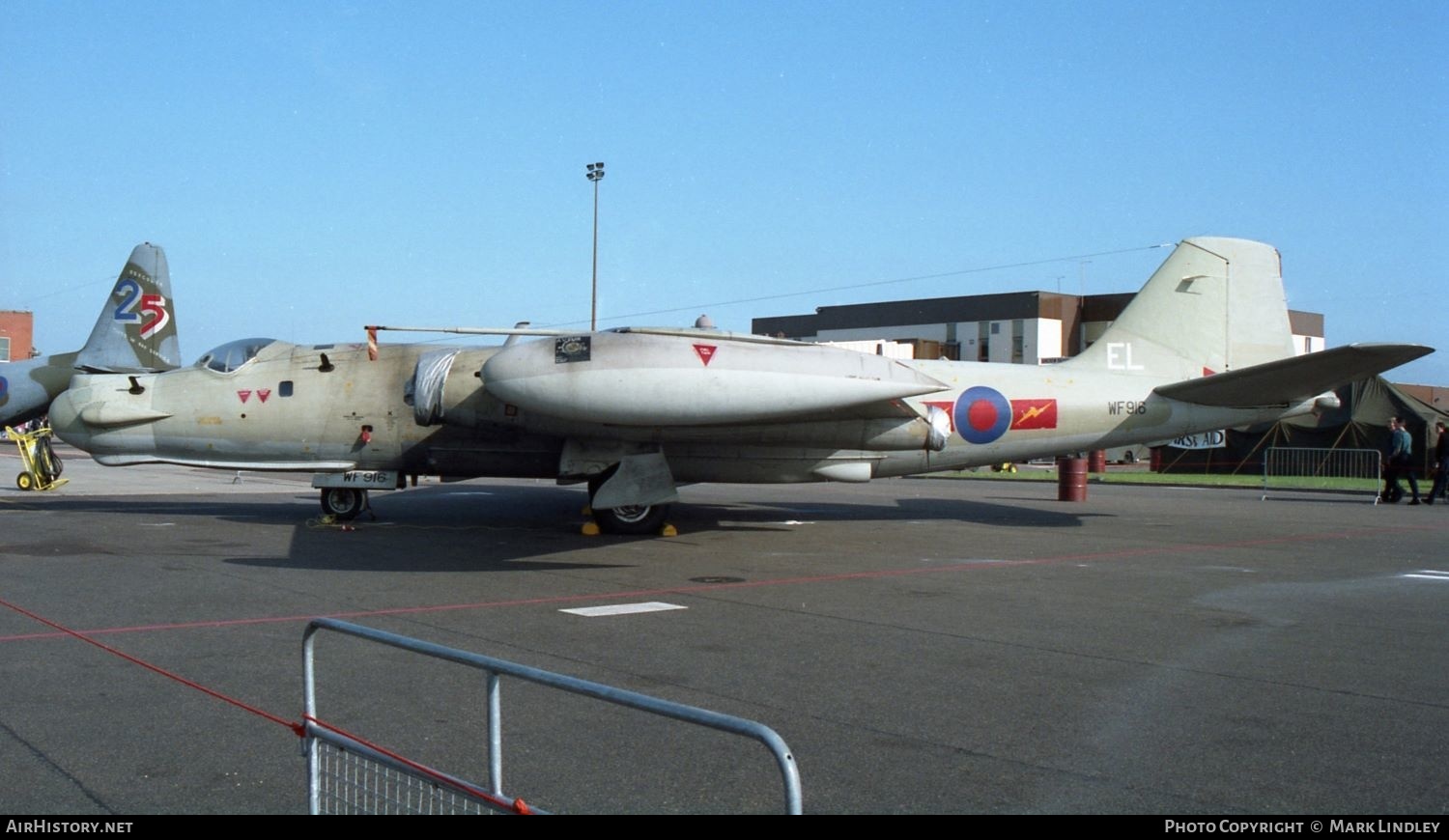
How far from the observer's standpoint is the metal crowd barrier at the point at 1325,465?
3203cm

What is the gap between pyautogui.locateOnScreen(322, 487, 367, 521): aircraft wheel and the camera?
17281 millimetres

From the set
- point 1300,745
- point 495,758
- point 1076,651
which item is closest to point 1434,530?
point 1076,651

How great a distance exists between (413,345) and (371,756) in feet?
44.2

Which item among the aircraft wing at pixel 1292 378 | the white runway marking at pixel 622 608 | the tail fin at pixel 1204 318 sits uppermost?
the tail fin at pixel 1204 318

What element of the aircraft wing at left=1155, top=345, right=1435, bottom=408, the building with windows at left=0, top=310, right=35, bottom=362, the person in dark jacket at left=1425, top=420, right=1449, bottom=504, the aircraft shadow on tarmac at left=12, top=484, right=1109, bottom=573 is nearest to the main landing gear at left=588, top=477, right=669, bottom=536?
the aircraft shadow on tarmac at left=12, top=484, right=1109, bottom=573

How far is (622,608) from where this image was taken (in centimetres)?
991

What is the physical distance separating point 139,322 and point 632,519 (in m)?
14.2

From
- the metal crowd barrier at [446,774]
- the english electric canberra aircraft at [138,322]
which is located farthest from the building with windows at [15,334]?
the metal crowd barrier at [446,774]

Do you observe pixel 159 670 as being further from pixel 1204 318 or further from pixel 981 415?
pixel 1204 318

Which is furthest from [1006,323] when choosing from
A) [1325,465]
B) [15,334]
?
[15,334]

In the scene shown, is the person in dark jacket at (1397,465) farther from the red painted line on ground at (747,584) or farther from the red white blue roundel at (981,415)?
the red white blue roundel at (981,415)

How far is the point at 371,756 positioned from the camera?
3.76m

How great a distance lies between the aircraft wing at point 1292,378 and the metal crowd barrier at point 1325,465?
1634 centimetres
